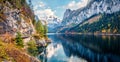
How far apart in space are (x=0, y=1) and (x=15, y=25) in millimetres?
16271

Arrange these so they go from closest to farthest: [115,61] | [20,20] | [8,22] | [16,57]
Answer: [16,57], [115,61], [8,22], [20,20]

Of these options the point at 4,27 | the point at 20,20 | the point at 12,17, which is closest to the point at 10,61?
the point at 4,27

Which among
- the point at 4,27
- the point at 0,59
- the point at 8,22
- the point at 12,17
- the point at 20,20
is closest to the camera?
the point at 0,59

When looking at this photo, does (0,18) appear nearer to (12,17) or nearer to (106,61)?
(12,17)

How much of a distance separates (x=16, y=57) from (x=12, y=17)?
291 ft

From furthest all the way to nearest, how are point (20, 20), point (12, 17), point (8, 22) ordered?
point (20, 20) < point (12, 17) < point (8, 22)

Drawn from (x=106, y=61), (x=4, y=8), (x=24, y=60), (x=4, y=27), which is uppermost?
(x=4, y=8)

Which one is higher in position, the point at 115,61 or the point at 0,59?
the point at 0,59

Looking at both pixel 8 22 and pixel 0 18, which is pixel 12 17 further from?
pixel 0 18

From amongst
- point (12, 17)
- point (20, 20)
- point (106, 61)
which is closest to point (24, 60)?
point (106, 61)

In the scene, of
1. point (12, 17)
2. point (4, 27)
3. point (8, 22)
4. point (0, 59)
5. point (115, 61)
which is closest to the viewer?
point (0, 59)

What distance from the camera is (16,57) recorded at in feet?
126

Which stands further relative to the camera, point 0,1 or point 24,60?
point 0,1

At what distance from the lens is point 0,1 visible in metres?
118
